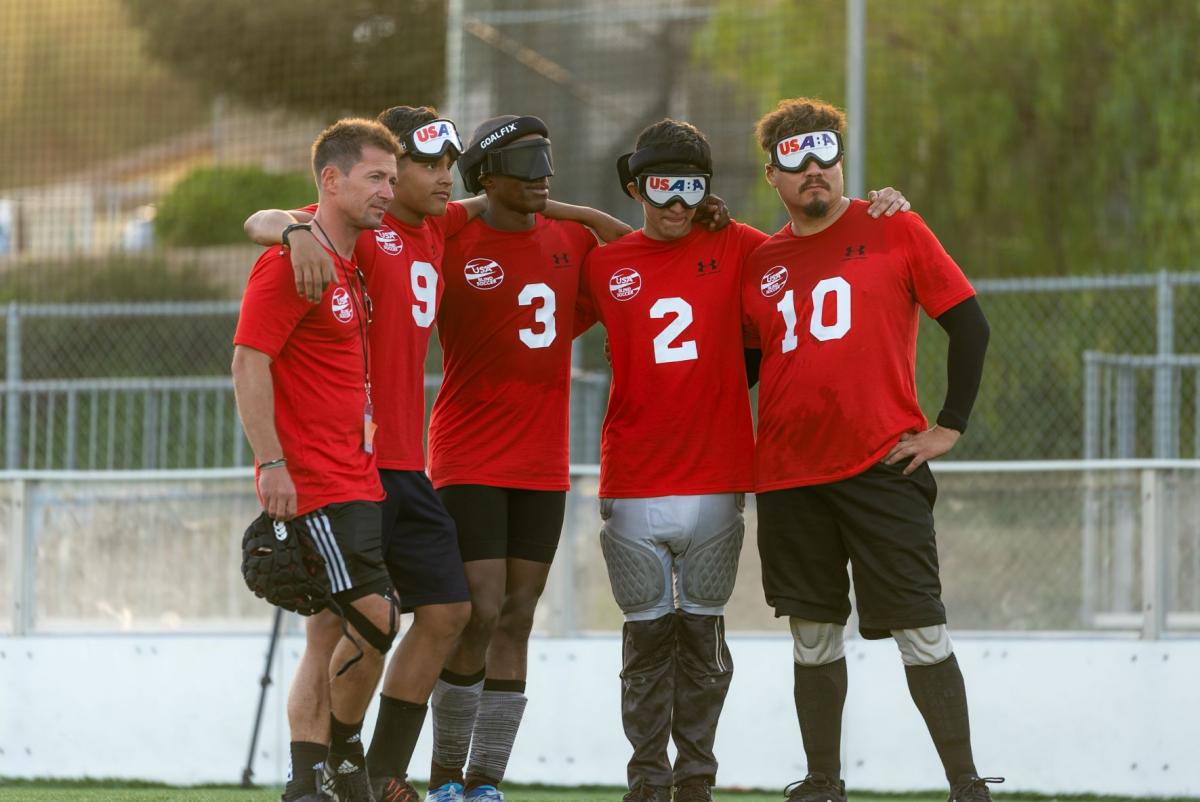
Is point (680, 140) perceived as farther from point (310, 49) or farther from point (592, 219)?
point (310, 49)

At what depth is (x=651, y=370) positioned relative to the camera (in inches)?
197

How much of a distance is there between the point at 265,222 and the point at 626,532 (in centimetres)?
138

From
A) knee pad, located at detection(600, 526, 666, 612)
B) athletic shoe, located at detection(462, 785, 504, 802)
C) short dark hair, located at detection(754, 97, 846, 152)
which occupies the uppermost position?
short dark hair, located at detection(754, 97, 846, 152)

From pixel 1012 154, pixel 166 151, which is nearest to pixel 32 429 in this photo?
pixel 1012 154

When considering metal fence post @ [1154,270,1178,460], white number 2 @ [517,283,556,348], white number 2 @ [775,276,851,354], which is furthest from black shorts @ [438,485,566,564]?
metal fence post @ [1154,270,1178,460]

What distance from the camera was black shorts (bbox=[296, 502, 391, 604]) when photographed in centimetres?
441

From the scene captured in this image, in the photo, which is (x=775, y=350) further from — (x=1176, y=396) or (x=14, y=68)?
(x=14, y=68)

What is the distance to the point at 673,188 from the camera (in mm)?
4969

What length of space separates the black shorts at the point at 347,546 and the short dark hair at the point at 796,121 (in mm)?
1594

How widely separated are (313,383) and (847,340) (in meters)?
1.49

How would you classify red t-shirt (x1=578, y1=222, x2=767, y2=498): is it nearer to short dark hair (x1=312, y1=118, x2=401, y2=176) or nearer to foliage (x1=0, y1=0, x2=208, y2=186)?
short dark hair (x1=312, y1=118, x2=401, y2=176)

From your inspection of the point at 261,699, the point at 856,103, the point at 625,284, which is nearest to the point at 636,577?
the point at 625,284

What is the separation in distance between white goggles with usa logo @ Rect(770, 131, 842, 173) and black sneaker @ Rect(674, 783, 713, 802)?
5.85 ft

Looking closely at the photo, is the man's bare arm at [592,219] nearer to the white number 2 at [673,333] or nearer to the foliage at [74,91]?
the white number 2 at [673,333]
